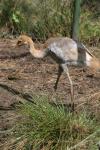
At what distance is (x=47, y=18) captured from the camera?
10.8 metres

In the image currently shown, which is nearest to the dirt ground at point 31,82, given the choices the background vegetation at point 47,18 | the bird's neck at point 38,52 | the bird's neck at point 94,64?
the bird's neck at point 94,64

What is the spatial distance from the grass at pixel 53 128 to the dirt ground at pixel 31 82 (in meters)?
0.41

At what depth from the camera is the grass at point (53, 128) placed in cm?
594

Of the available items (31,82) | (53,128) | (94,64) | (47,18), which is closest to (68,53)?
(94,64)

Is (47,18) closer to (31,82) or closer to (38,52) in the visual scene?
(31,82)

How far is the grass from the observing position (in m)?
5.94

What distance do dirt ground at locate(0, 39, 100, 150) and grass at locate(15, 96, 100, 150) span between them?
412mm

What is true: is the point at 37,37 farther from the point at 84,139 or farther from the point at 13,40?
the point at 84,139

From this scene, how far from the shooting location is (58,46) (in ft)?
24.0

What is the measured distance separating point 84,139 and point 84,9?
601 cm

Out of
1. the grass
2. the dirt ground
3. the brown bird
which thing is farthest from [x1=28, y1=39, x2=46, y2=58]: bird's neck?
the grass

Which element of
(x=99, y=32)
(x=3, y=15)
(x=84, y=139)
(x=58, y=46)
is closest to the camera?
(x=84, y=139)

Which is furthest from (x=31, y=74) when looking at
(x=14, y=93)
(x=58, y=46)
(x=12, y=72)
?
(x=58, y=46)

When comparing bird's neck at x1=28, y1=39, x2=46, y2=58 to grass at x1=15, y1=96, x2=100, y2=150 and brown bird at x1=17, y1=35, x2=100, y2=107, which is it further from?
grass at x1=15, y1=96, x2=100, y2=150
